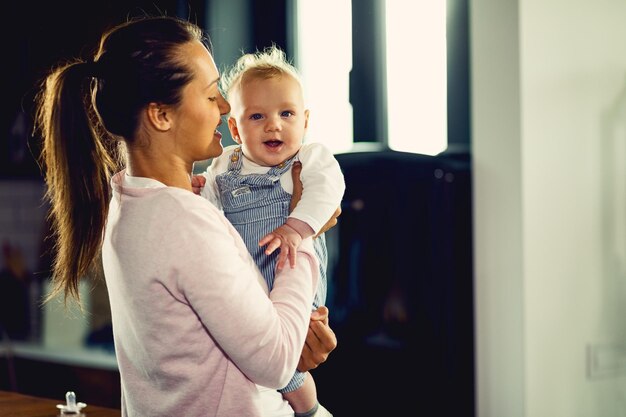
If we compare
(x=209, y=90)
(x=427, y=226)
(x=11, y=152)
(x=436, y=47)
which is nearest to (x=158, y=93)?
(x=209, y=90)

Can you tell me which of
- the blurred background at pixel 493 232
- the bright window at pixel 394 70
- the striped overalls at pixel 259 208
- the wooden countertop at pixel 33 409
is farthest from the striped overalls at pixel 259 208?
the bright window at pixel 394 70

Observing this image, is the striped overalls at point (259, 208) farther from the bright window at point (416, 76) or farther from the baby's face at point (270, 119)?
the bright window at point (416, 76)

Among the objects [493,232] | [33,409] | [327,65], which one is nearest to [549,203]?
[493,232]

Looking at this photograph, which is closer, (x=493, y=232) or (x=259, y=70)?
(x=259, y=70)

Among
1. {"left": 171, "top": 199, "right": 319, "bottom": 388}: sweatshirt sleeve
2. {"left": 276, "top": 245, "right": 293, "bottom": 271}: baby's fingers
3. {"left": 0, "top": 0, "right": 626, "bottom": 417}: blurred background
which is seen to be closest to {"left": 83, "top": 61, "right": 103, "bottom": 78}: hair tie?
{"left": 171, "top": 199, "right": 319, "bottom": 388}: sweatshirt sleeve

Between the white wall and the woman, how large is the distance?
5.14 ft

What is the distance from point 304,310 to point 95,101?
Result: 1.50 feet

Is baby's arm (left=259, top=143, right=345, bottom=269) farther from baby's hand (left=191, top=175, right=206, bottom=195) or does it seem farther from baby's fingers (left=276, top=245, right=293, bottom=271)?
baby's hand (left=191, top=175, right=206, bottom=195)

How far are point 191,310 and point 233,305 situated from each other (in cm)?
8

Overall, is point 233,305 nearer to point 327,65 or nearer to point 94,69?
point 94,69

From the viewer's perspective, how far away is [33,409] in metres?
1.84

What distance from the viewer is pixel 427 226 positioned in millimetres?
2676

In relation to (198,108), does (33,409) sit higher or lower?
lower

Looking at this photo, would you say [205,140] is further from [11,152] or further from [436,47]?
[11,152]
